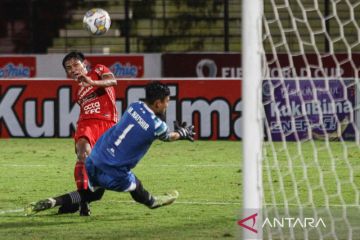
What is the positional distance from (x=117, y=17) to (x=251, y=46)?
70.4 ft

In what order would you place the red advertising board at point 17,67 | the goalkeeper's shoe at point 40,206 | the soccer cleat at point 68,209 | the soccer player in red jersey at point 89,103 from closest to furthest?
the goalkeeper's shoe at point 40,206 < the soccer cleat at point 68,209 < the soccer player in red jersey at point 89,103 < the red advertising board at point 17,67

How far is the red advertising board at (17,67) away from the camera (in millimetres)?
26219

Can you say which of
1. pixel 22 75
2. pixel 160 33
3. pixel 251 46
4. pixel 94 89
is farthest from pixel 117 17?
pixel 251 46

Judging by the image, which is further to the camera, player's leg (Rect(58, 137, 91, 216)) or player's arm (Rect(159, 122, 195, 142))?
player's leg (Rect(58, 137, 91, 216))

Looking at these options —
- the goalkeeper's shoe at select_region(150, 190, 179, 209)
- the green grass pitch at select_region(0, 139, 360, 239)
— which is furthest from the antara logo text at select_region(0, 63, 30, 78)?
the goalkeeper's shoe at select_region(150, 190, 179, 209)

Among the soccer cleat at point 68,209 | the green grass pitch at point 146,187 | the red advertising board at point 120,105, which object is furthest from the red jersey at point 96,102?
the red advertising board at point 120,105

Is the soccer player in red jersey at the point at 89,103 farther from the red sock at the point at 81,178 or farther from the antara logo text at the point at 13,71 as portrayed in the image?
the antara logo text at the point at 13,71

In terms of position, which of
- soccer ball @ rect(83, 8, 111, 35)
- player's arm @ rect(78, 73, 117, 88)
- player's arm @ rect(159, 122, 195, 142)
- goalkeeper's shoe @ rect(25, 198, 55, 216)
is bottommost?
goalkeeper's shoe @ rect(25, 198, 55, 216)

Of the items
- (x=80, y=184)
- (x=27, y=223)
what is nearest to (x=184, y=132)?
(x=80, y=184)

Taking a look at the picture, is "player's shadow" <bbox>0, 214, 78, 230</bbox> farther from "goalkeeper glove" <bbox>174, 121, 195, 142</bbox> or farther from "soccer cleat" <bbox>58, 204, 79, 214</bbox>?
"goalkeeper glove" <bbox>174, 121, 195, 142</bbox>

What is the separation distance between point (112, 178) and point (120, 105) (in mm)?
10839

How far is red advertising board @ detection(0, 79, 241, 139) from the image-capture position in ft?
67.2

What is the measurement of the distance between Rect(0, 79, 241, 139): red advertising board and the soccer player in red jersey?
862 centimetres

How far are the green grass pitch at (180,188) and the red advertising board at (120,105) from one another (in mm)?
636
